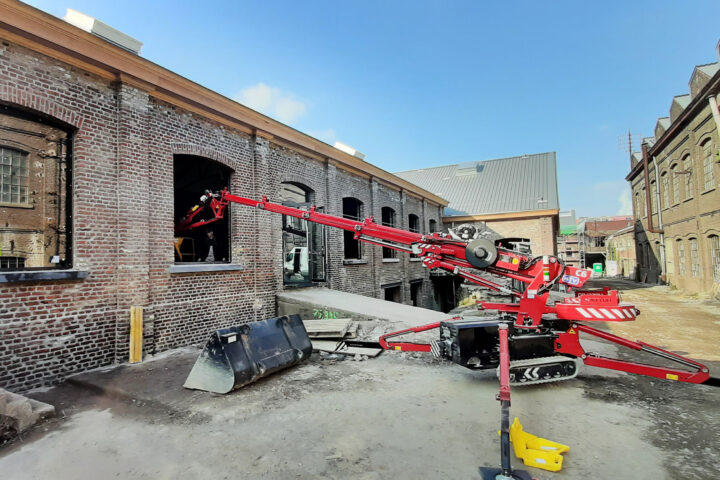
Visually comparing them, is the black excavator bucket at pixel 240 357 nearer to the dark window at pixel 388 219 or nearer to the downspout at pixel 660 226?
the dark window at pixel 388 219

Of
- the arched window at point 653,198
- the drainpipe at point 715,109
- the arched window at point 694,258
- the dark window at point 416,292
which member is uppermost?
the drainpipe at point 715,109

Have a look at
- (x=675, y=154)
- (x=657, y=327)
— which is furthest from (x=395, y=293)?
(x=675, y=154)

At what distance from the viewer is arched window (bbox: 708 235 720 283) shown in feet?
47.8

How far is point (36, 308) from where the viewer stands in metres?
5.18

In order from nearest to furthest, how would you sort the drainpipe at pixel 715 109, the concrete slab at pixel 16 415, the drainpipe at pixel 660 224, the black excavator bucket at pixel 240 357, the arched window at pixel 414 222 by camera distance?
the concrete slab at pixel 16 415, the black excavator bucket at pixel 240 357, the drainpipe at pixel 715 109, the arched window at pixel 414 222, the drainpipe at pixel 660 224

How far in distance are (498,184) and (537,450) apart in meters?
24.7

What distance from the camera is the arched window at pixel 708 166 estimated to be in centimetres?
1439

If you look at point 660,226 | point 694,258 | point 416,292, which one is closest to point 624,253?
point 660,226

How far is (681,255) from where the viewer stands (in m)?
18.4

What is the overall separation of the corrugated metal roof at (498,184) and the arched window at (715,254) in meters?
7.99

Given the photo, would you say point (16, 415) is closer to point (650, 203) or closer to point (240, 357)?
point (240, 357)

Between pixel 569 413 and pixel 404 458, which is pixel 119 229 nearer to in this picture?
pixel 404 458

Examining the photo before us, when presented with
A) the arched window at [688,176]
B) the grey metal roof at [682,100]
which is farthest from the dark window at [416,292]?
the grey metal roof at [682,100]

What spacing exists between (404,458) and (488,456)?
27.6 inches
